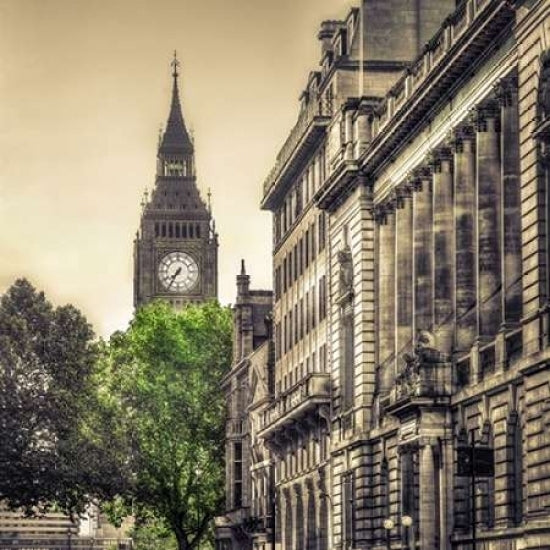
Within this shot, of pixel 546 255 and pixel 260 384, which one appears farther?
pixel 260 384

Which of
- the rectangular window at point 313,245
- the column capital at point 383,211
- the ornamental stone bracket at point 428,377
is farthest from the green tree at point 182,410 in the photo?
the ornamental stone bracket at point 428,377

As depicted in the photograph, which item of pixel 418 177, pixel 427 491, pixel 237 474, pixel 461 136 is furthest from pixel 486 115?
pixel 237 474

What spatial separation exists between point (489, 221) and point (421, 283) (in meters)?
10.4

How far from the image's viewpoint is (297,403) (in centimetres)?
10169

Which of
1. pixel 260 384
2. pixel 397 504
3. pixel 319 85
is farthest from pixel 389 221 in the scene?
pixel 260 384

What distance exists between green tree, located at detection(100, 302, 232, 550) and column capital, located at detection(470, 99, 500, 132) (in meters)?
73.3

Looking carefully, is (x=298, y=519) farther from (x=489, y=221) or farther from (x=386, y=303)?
(x=489, y=221)

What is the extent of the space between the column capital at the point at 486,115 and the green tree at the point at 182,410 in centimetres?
7333

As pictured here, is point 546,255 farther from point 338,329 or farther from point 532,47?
point 338,329

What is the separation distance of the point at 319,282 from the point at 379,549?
21.0m

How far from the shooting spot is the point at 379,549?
84.6 metres

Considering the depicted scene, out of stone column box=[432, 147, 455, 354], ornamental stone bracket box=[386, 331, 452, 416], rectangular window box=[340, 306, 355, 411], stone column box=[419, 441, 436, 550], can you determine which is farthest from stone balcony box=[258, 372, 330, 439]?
ornamental stone bracket box=[386, 331, 452, 416]

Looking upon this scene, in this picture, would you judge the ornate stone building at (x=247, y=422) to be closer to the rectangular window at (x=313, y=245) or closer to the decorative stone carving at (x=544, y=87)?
the rectangular window at (x=313, y=245)

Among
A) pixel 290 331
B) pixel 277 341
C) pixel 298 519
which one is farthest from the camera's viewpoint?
pixel 277 341
